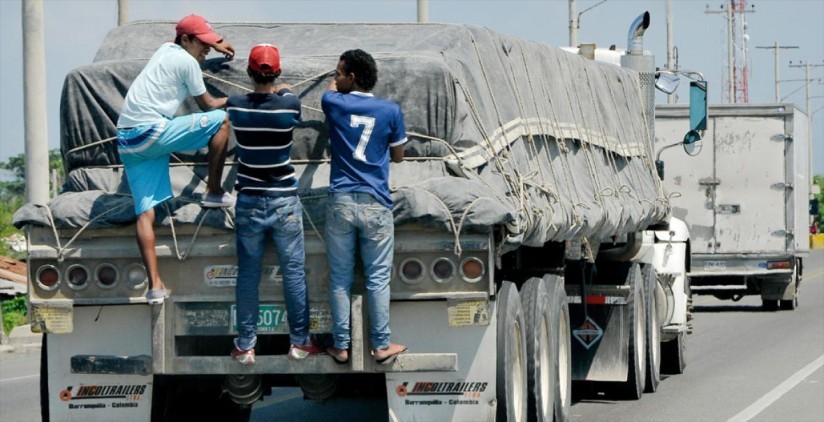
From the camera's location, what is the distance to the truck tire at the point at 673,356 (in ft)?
55.0

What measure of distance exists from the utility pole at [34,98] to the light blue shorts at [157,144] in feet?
38.6

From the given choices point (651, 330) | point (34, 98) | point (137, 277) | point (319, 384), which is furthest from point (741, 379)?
point (34, 98)

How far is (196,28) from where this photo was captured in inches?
375

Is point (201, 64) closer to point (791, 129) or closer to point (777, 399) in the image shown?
point (777, 399)

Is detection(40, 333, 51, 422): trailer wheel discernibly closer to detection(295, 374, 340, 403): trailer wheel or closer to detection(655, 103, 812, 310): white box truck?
detection(295, 374, 340, 403): trailer wheel

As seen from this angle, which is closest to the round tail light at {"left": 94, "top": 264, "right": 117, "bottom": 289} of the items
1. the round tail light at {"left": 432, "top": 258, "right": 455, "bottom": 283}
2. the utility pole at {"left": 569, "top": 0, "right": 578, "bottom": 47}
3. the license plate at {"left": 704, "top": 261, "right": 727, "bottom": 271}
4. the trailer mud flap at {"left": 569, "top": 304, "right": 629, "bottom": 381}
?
the round tail light at {"left": 432, "top": 258, "right": 455, "bottom": 283}

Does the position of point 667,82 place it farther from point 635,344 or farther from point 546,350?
point 546,350

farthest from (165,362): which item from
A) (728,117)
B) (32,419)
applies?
(728,117)

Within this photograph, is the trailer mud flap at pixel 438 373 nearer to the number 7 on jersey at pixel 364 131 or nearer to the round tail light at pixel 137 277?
the number 7 on jersey at pixel 364 131

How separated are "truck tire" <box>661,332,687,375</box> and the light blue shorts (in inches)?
330

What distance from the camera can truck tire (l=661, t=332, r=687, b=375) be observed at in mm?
16766

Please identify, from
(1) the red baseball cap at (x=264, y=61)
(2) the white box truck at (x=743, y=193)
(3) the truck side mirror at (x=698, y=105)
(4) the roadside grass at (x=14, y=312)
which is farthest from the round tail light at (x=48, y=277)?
(2) the white box truck at (x=743, y=193)

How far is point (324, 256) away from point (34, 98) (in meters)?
12.4

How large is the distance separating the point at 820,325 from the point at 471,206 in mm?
16135
